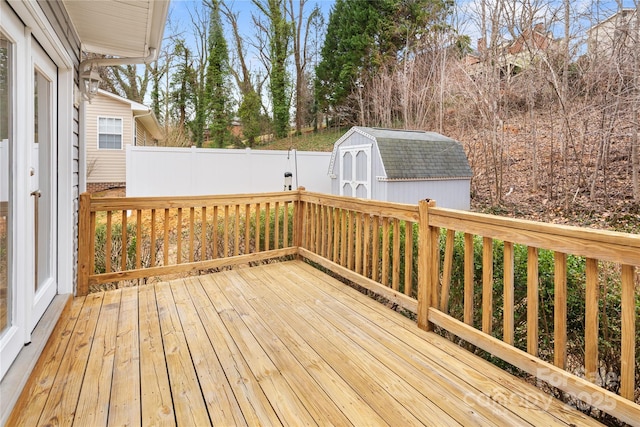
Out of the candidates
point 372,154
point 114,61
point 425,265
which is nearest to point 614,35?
point 372,154

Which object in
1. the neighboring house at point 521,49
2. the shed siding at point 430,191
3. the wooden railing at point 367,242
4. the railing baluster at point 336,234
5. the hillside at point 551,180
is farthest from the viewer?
the shed siding at point 430,191

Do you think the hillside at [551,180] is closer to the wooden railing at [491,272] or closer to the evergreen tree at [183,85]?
the wooden railing at [491,272]

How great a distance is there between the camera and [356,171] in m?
8.73

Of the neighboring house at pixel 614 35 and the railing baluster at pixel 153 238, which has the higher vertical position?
the neighboring house at pixel 614 35

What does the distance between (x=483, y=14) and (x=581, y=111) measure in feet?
10.5

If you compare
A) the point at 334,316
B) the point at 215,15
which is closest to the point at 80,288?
the point at 334,316

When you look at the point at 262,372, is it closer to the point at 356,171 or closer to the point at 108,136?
the point at 356,171

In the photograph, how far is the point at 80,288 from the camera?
3.15 m

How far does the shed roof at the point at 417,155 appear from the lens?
7945mm

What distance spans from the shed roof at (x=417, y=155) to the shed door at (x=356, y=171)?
462 millimetres

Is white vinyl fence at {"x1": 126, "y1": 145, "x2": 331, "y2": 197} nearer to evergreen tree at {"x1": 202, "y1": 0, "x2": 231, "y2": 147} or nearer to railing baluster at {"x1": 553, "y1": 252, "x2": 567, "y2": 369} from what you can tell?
evergreen tree at {"x1": 202, "y1": 0, "x2": 231, "y2": 147}

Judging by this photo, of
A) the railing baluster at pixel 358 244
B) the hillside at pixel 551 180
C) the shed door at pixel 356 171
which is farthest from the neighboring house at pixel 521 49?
the railing baluster at pixel 358 244

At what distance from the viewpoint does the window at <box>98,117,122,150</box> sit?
1138 cm

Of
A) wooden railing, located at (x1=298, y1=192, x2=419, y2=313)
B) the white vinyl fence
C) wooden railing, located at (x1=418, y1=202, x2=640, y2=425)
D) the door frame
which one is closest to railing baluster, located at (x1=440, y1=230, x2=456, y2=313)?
wooden railing, located at (x1=418, y1=202, x2=640, y2=425)
